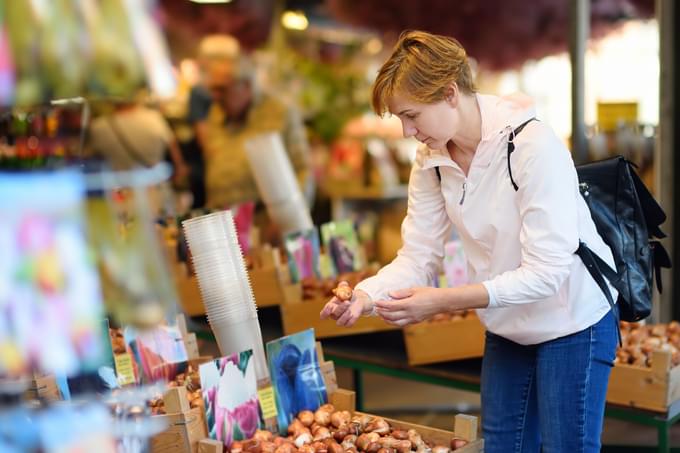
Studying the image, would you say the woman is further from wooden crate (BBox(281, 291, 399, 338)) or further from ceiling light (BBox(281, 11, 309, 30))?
A: ceiling light (BBox(281, 11, 309, 30))

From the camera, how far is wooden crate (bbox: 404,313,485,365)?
9.57 ft

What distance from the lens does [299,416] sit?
2125mm

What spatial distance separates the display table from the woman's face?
116 cm

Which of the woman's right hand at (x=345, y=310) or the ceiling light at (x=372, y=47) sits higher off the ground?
the ceiling light at (x=372, y=47)

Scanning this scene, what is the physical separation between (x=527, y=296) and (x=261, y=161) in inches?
80.2

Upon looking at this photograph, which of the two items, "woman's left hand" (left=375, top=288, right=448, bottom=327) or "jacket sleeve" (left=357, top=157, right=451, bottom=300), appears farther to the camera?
"jacket sleeve" (left=357, top=157, right=451, bottom=300)

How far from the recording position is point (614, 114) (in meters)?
4.22

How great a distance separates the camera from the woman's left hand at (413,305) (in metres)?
1.85

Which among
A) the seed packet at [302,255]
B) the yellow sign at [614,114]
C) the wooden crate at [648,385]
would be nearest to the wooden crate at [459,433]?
the wooden crate at [648,385]

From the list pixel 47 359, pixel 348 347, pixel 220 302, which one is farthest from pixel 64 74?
pixel 348 347

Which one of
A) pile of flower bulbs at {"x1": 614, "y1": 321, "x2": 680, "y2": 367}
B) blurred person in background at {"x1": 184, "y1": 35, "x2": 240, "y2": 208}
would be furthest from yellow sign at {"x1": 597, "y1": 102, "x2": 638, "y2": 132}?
blurred person in background at {"x1": 184, "y1": 35, "x2": 240, "y2": 208}

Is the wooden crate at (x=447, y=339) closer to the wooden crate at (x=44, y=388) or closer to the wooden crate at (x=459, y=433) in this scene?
the wooden crate at (x=459, y=433)

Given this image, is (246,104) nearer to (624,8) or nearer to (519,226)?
(624,8)

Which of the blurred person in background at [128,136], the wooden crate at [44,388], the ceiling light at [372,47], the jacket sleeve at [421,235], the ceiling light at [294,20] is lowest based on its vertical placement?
the wooden crate at [44,388]
